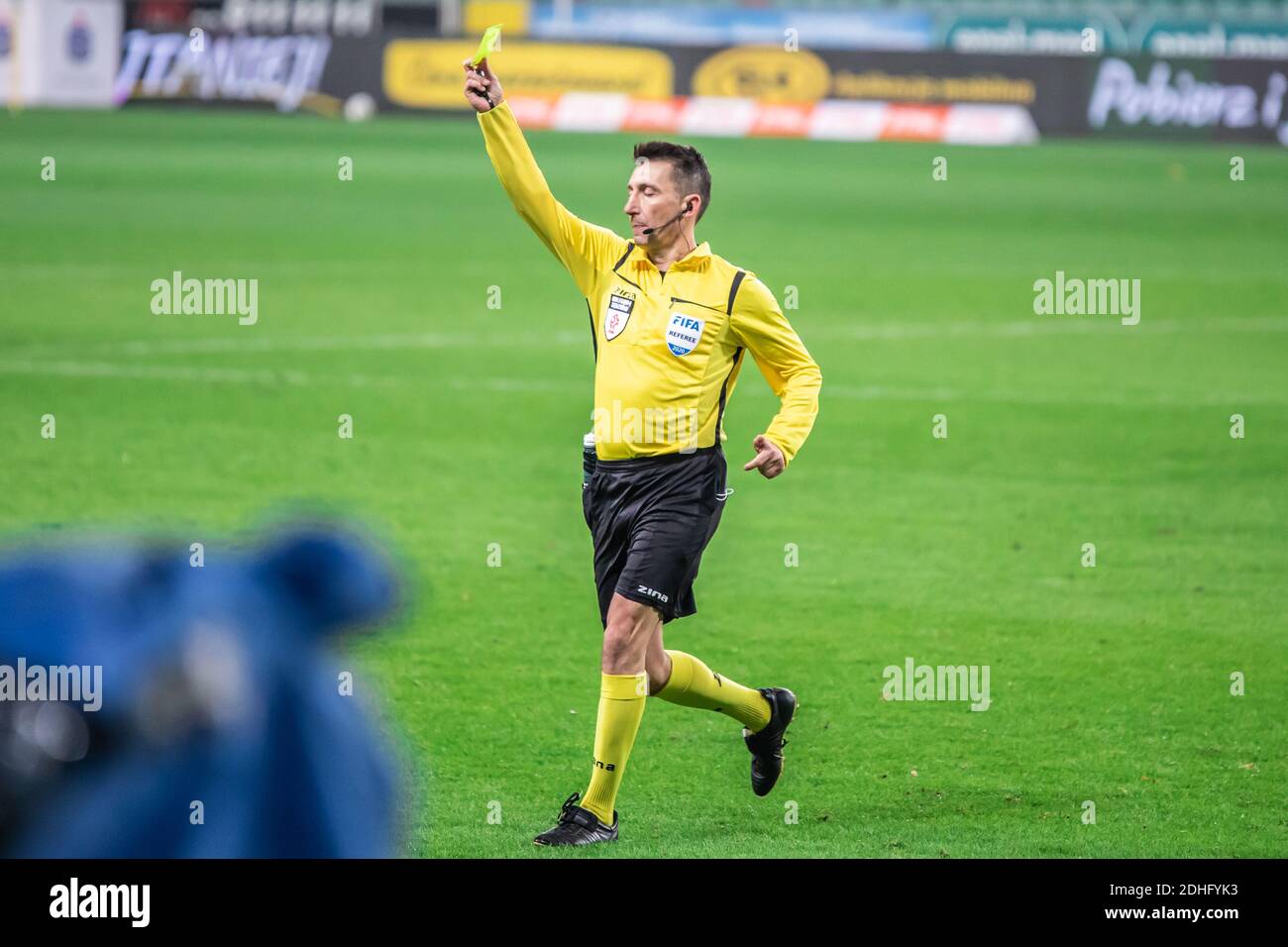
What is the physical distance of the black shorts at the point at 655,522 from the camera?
18.7 feet

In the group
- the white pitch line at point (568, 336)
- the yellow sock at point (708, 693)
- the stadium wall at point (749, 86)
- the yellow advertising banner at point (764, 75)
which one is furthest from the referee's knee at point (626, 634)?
the yellow advertising banner at point (764, 75)

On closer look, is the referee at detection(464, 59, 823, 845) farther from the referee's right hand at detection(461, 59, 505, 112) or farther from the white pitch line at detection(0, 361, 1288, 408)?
the white pitch line at detection(0, 361, 1288, 408)

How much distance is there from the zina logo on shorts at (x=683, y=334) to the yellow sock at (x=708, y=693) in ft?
3.64

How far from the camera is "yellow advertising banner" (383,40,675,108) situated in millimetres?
38688

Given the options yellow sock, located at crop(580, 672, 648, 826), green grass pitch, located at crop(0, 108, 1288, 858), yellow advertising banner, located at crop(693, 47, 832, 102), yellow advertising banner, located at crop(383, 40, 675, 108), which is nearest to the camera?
yellow sock, located at crop(580, 672, 648, 826)

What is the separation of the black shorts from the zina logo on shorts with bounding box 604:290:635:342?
0.44 metres

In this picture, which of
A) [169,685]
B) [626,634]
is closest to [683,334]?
[626,634]

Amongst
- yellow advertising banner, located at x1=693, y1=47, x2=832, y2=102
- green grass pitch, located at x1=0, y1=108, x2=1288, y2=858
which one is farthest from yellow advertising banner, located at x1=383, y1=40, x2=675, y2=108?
green grass pitch, located at x1=0, y1=108, x2=1288, y2=858

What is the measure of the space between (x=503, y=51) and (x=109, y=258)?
19.6m

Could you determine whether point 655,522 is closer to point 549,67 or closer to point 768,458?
point 768,458

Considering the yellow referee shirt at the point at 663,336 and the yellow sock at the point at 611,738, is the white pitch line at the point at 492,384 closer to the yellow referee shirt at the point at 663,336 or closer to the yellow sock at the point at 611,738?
the yellow referee shirt at the point at 663,336
